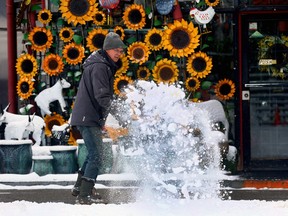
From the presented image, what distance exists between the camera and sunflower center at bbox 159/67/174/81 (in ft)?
43.3

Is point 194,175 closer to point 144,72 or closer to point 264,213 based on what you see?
point 264,213

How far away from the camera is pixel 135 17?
13242 millimetres

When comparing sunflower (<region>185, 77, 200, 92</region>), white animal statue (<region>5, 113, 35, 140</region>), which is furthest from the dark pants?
sunflower (<region>185, 77, 200, 92</region>)

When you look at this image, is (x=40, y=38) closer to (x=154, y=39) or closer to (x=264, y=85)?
(x=154, y=39)

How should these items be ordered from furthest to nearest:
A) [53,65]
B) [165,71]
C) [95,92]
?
[53,65], [165,71], [95,92]

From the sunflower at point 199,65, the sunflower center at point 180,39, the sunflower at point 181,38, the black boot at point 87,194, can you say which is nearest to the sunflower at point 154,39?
the sunflower at point 181,38

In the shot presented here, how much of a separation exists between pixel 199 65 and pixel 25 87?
3035 mm

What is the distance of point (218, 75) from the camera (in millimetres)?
13375

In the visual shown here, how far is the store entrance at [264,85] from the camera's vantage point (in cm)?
1301

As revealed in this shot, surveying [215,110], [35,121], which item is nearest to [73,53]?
[35,121]

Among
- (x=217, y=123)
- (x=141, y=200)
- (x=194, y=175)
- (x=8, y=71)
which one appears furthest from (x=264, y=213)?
(x=8, y=71)

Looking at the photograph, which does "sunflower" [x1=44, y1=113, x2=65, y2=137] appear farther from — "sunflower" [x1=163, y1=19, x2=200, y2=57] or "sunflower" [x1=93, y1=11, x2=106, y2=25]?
"sunflower" [x1=163, y1=19, x2=200, y2=57]

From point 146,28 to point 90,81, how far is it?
174 inches

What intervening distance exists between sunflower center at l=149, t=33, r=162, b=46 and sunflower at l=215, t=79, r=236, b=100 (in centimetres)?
122
